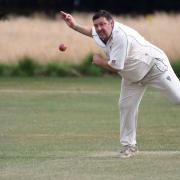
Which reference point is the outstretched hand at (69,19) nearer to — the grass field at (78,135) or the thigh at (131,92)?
the thigh at (131,92)

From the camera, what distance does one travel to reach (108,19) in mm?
11547

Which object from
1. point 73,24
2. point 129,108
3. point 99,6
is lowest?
point 99,6

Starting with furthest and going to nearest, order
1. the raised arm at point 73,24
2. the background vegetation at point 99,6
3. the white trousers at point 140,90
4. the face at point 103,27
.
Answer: the background vegetation at point 99,6, the raised arm at point 73,24, the white trousers at point 140,90, the face at point 103,27

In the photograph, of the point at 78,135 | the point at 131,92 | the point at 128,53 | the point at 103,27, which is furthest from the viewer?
the point at 78,135

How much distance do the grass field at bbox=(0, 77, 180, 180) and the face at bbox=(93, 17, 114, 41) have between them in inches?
60.0

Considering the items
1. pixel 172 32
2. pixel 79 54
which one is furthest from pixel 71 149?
pixel 172 32

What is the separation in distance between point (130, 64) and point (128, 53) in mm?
149

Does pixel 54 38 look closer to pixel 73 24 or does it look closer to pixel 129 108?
pixel 73 24

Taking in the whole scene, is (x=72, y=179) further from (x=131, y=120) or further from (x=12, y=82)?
(x=12, y=82)

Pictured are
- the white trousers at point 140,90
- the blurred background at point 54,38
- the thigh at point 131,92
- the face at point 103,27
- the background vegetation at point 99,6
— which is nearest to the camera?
the face at point 103,27

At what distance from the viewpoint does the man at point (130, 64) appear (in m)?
11.5

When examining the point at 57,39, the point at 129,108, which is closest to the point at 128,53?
the point at 129,108

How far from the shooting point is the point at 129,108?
12219mm

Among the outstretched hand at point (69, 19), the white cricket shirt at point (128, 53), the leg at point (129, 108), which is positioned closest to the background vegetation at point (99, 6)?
the outstretched hand at point (69, 19)
